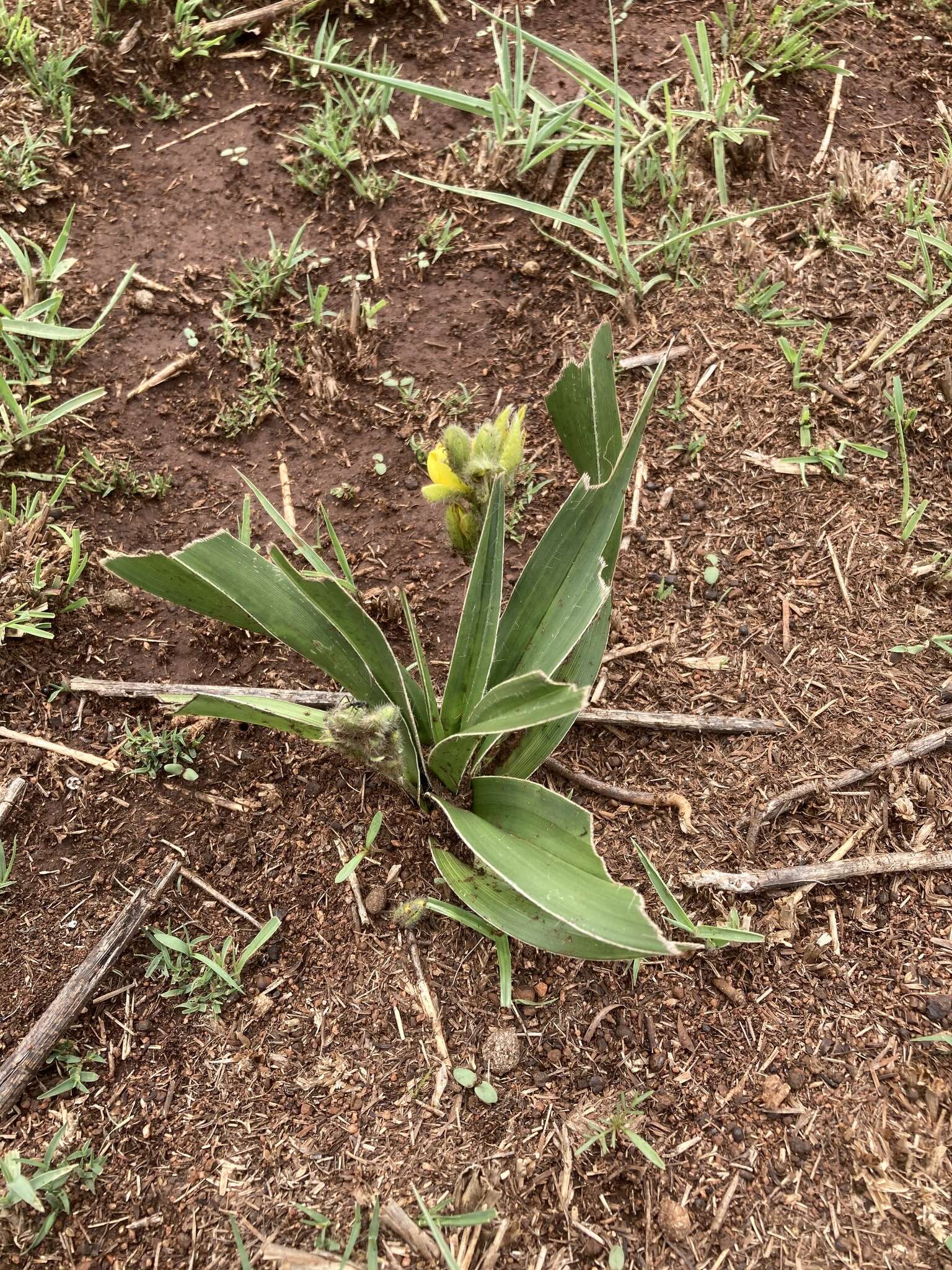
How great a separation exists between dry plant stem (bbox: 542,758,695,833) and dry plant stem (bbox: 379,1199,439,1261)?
2.65ft

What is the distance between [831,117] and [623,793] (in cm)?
213

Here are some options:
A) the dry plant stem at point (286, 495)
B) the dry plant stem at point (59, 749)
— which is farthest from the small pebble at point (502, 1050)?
the dry plant stem at point (286, 495)

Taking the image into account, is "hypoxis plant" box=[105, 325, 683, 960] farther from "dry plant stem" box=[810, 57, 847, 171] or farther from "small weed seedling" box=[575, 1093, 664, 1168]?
"dry plant stem" box=[810, 57, 847, 171]

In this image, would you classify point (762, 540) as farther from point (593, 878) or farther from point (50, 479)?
point (50, 479)

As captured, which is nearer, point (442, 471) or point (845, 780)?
point (442, 471)

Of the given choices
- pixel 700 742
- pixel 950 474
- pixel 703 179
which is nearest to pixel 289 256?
pixel 703 179

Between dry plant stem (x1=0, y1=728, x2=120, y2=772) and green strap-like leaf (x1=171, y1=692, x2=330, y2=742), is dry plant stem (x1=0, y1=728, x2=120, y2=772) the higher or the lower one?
the lower one

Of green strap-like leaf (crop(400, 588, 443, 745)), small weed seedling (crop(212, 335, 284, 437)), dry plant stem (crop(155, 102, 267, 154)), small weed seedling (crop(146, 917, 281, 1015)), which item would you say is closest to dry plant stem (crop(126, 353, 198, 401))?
small weed seedling (crop(212, 335, 284, 437))

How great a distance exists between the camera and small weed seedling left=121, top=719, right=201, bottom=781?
6.00 ft

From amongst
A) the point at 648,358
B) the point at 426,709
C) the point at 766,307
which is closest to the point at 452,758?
the point at 426,709

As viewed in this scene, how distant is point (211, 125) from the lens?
254 centimetres

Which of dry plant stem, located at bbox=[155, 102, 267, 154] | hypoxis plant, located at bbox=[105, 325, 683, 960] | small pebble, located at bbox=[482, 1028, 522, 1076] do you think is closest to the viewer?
hypoxis plant, located at bbox=[105, 325, 683, 960]

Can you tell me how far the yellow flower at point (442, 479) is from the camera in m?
1.62

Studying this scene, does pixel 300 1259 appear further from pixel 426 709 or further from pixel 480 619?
pixel 480 619
